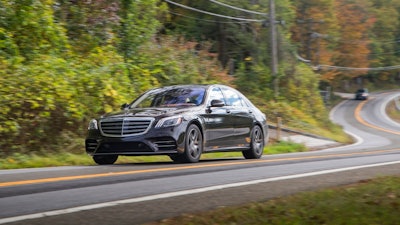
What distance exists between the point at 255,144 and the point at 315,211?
843 centimetres

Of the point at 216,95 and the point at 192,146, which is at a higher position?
the point at 216,95

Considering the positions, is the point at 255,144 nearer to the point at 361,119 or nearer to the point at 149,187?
the point at 149,187

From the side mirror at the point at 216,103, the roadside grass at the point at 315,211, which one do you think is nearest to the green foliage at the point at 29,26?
the side mirror at the point at 216,103

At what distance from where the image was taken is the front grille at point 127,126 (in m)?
11.5

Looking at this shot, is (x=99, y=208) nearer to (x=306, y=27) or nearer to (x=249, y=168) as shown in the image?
(x=249, y=168)

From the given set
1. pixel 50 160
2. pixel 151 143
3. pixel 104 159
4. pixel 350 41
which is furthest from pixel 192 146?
pixel 350 41

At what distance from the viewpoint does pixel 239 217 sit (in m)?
5.80

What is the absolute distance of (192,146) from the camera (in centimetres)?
1207

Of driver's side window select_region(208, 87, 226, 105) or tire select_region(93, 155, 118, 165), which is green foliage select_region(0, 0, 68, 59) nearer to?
tire select_region(93, 155, 118, 165)

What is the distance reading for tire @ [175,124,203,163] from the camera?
38.9ft

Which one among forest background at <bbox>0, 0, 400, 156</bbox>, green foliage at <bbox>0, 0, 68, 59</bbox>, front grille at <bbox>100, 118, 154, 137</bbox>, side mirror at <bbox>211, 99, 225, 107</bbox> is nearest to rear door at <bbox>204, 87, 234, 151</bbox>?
side mirror at <bbox>211, 99, 225, 107</bbox>

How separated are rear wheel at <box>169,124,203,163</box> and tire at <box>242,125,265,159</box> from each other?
2.36m

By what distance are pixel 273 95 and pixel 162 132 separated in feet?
84.4

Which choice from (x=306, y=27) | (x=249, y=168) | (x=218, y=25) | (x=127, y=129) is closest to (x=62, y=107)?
(x=127, y=129)
